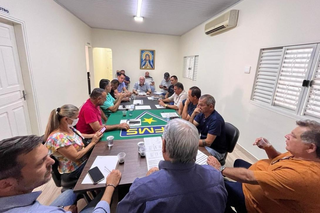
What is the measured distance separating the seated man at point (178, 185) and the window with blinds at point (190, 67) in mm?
4558

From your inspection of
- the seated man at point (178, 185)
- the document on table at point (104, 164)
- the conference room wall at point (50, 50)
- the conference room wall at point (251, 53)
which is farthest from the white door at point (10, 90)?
the conference room wall at point (251, 53)

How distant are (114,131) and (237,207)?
1.49 m

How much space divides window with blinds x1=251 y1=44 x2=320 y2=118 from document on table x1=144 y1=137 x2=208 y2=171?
1.61 meters

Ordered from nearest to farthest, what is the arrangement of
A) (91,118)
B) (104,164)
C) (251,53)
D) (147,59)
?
(104,164) → (91,118) → (251,53) → (147,59)

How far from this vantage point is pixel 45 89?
283 centimetres

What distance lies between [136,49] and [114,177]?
5.96 metres

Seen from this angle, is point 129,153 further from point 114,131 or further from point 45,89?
point 45,89

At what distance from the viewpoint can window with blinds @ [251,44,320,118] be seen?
68.0 inches

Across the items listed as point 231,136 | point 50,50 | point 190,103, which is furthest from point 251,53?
point 50,50

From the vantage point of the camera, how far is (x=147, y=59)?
6320mm

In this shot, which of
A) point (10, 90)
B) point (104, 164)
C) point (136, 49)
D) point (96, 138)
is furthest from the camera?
point (136, 49)

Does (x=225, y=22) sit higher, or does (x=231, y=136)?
(x=225, y=22)

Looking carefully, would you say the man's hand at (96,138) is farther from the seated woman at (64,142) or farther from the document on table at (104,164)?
the document on table at (104,164)

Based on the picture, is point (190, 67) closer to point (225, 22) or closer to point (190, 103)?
point (225, 22)
